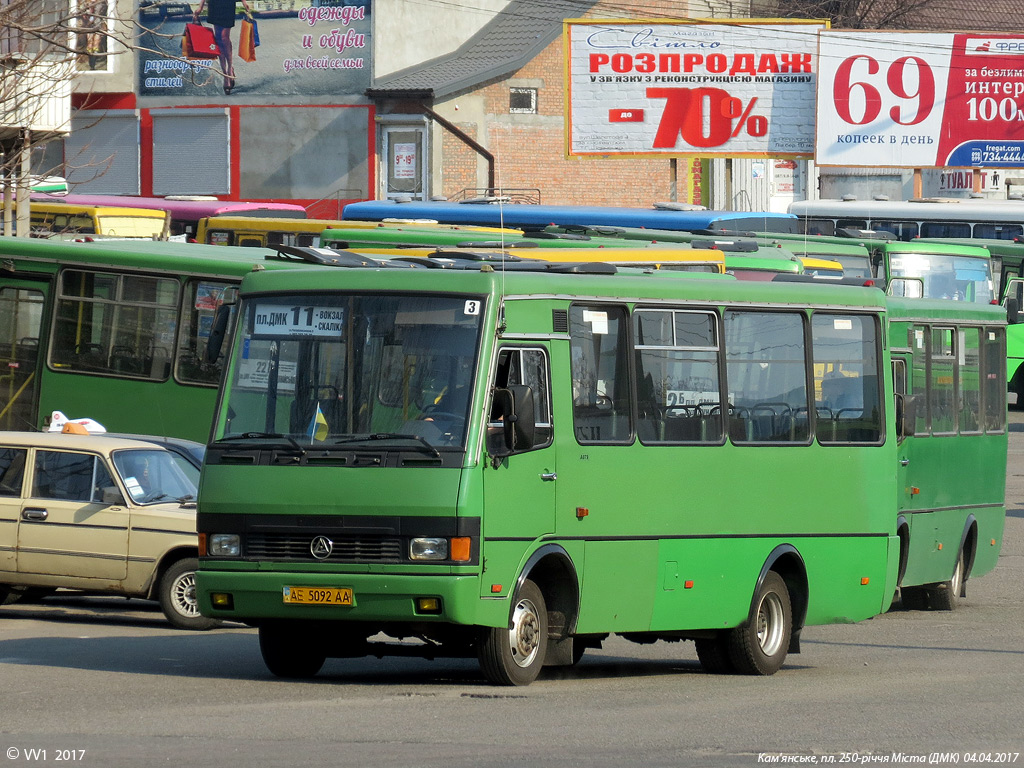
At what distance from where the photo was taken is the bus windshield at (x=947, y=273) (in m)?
31.1

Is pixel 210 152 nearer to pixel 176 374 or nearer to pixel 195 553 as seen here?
pixel 176 374

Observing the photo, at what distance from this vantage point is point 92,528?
14156 millimetres

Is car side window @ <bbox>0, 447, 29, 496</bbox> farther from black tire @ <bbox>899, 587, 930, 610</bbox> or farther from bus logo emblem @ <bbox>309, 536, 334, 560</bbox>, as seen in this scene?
black tire @ <bbox>899, 587, 930, 610</bbox>

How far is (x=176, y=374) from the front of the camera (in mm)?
19062

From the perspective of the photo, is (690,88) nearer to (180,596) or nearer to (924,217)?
(924,217)

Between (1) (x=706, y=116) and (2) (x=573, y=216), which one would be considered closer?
(2) (x=573, y=216)

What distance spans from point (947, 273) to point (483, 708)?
2373cm

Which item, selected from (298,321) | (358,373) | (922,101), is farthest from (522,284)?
(922,101)

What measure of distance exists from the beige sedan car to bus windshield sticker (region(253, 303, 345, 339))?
4.08 meters

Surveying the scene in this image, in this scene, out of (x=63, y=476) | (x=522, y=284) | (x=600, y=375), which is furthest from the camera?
(x=63, y=476)

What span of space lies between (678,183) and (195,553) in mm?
40618

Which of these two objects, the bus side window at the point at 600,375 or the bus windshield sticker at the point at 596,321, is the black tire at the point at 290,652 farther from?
the bus windshield sticker at the point at 596,321

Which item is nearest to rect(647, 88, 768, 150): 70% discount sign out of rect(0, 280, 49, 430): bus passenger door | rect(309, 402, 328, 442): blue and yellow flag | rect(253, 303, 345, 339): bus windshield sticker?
rect(0, 280, 49, 430): bus passenger door

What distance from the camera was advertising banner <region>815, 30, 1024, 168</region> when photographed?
45.1 metres
